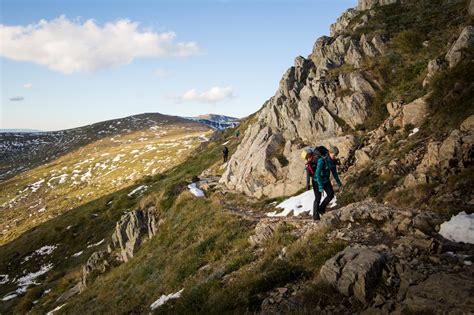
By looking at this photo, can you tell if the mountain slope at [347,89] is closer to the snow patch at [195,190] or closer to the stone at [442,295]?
the snow patch at [195,190]

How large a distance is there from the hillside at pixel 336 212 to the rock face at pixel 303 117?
0.42 feet

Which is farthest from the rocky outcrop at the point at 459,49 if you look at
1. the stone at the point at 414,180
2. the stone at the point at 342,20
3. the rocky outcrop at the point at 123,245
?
the stone at the point at 342,20

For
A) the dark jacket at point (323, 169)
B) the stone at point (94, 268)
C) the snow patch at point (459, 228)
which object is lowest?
the stone at point (94, 268)

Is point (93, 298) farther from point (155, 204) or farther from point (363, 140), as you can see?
point (363, 140)

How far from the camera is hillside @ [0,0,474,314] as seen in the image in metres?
8.17

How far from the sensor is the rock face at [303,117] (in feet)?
81.8

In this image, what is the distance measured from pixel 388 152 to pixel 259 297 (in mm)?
12831

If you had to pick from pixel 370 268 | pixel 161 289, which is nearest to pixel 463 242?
pixel 370 268

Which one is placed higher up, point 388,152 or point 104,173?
point 388,152

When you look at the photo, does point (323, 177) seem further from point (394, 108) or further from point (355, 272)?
point (394, 108)

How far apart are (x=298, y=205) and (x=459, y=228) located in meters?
11.0

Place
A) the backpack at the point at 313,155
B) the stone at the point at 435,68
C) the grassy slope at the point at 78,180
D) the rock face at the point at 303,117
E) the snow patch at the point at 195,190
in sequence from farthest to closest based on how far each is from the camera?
the grassy slope at the point at 78,180
the snow patch at the point at 195,190
the rock face at the point at 303,117
the stone at the point at 435,68
the backpack at the point at 313,155

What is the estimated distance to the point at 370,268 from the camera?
308 inches

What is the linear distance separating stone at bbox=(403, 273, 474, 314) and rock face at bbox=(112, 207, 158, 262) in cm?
2470
